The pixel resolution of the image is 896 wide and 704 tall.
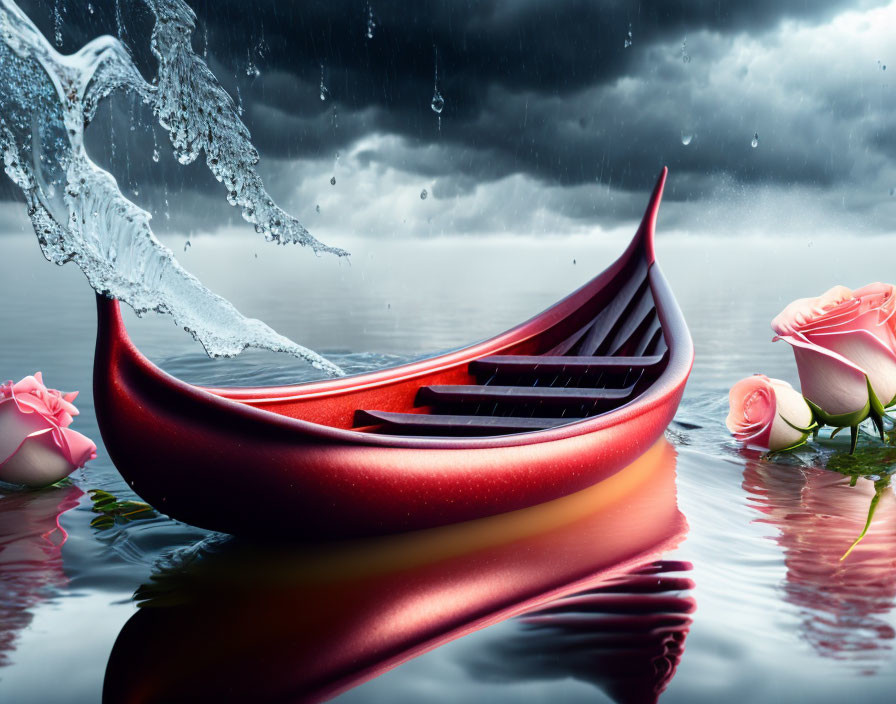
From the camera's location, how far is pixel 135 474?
1.58 m

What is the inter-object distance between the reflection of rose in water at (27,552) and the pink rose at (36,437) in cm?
8

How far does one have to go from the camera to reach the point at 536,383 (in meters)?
3.12

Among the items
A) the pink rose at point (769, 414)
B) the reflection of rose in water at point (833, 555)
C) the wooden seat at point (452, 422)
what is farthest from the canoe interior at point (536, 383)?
the reflection of rose in water at point (833, 555)

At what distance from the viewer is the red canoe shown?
1529 millimetres

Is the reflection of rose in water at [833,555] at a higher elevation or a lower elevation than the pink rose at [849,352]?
lower

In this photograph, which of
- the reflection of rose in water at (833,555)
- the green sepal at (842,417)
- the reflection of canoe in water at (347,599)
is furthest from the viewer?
the green sepal at (842,417)

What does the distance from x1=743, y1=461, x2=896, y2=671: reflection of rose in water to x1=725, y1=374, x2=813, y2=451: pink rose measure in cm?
13

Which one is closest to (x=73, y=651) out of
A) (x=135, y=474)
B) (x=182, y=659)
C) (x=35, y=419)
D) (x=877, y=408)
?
(x=182, y=659)

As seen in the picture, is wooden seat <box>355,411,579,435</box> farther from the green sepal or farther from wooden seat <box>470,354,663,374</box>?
the green sepal

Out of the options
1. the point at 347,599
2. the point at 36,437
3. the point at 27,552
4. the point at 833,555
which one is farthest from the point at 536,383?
the point at 27,552

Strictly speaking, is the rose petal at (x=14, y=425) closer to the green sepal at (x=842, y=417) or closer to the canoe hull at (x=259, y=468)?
the canoe hull at (x=259, y=468)

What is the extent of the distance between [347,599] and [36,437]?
1.20 metres

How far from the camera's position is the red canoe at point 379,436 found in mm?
1529

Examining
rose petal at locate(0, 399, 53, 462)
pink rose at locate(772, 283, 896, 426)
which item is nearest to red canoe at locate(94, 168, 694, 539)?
pink rose at locate(772, 283, 896, 426)
